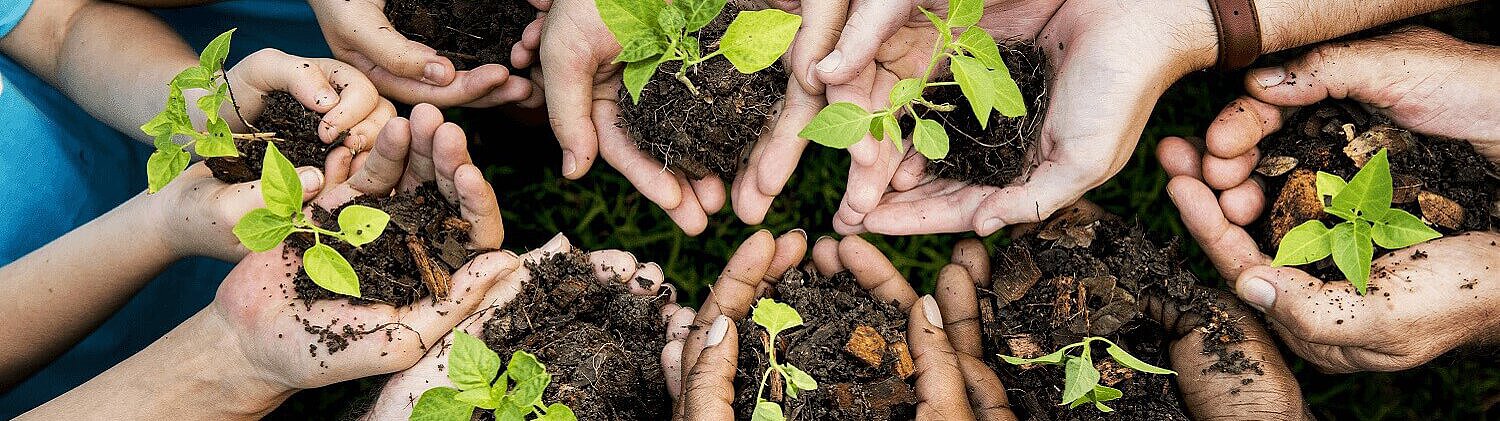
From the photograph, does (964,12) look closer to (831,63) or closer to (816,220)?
(831,63)

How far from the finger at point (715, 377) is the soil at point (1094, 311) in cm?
67

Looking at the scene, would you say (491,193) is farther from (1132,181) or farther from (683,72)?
(1132,181)

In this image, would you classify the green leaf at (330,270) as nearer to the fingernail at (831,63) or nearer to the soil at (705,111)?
the soil at (705,111)

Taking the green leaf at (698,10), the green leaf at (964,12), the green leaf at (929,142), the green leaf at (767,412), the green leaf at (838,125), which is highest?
the green leaf at (964,12)

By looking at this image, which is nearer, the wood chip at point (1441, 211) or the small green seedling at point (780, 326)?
the small green seedling at point (780, 326)

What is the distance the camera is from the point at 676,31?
166cm

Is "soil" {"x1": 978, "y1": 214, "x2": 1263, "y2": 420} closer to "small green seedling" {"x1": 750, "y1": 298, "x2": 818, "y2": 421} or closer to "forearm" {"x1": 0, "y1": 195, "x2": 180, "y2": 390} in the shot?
"small green seedling" {"x1": 750, "y1": 298, "x2": 818, "y2": 421}

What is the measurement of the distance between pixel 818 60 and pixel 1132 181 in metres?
1.03

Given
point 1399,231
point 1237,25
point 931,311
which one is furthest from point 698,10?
point 1399,231

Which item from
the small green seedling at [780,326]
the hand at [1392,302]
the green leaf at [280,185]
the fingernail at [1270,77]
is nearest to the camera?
the green leaf at [280,185]

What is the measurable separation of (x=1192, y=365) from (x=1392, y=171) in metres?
0.64

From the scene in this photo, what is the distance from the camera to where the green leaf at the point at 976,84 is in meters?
1.54

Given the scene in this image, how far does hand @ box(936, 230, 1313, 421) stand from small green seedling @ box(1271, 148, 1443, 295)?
0.26 metres

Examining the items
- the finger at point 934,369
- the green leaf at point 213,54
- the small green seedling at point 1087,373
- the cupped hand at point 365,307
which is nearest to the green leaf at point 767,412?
the finger at point 934,369
